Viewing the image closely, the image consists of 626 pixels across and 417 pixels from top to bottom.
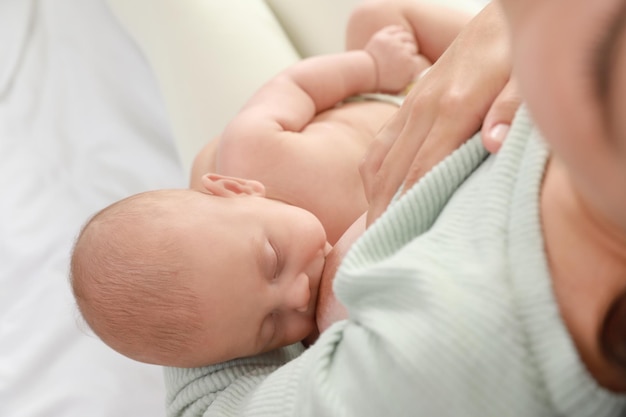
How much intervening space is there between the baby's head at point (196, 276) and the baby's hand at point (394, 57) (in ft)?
1.24

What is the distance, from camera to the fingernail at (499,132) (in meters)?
0.60

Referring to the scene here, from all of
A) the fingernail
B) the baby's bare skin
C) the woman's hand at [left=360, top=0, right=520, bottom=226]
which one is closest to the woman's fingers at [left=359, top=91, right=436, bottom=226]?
the woman's hand at [left=360, top=0, right=520, bottom=226]

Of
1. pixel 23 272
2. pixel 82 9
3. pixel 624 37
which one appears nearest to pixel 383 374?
pixel 624 37

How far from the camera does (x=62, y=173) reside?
4.47 feet

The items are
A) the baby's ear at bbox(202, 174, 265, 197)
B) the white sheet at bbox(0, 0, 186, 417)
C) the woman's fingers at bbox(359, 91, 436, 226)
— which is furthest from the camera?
the white sheet at bbox(0, 0, 186, 417)

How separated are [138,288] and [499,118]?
1.43 feet

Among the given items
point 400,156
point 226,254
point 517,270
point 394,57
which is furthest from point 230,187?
point 517,270

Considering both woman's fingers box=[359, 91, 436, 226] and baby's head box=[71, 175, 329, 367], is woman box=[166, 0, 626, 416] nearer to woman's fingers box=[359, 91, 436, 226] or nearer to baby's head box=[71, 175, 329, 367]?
woman's fingers box=[359, 91, 436, 226]

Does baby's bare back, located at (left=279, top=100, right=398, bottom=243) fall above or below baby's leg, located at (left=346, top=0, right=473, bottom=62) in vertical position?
below

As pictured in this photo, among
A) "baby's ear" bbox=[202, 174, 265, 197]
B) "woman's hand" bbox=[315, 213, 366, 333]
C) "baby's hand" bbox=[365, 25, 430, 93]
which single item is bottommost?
"woman's hand" bbox=[315, 213, 366, 333]

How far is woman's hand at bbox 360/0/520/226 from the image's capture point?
26.3 inches

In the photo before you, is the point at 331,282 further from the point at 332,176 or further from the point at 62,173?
the point at 62,173

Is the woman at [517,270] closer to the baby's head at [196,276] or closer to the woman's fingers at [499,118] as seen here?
the woman's fingers at [499,118]

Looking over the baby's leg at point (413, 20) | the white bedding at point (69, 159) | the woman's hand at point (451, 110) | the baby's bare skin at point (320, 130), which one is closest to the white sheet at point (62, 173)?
the white bedding at point (69, 159)
